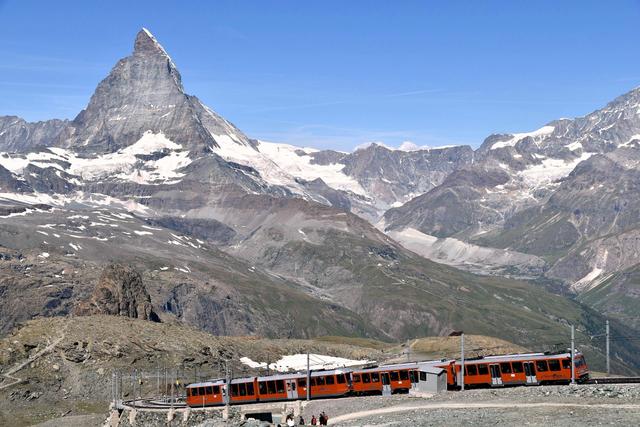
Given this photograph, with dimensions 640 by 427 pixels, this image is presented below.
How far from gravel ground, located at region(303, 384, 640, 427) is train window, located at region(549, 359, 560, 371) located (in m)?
5.59

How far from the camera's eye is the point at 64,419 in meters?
138

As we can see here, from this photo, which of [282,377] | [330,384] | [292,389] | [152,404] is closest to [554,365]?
[330,384]

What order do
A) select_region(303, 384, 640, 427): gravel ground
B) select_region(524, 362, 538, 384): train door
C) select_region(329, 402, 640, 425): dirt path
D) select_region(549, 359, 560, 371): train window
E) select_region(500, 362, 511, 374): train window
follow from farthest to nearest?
select_region(500, 362, 511, 374): train window < select_region(524, 362, 538, 384): train door < select_region(549, 359, 560, 371): train window < select_region(329, 402, 640, 425): dirt path < select_region(303, 384, 640, 427): gravel ground

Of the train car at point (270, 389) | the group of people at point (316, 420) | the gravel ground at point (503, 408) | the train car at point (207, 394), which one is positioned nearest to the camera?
the gravel ground at point (503, 408)

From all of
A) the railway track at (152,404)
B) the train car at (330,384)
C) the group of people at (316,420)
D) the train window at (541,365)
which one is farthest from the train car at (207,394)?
the train window at (541,365)

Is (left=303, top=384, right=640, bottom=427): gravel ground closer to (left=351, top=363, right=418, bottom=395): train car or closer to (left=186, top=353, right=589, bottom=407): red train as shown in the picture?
(left=351, top=363, right=418, bottom=395): train car

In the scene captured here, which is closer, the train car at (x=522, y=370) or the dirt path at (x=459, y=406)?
the dirt path at (x=459, y=406)

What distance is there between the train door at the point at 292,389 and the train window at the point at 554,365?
99.1 feet

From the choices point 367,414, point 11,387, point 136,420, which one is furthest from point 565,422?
point 11,387

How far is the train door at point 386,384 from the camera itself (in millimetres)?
114688

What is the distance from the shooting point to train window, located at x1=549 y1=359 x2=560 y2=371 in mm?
107794

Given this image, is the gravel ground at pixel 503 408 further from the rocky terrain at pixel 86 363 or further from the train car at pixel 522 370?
the rocky terrain at pixel 86 363

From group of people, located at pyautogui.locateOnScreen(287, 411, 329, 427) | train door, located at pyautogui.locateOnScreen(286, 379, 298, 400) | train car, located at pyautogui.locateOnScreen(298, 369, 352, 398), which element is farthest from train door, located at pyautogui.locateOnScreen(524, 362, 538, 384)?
train door, located at pyautogui.locateOnScreen(286, 379, 298, 400)

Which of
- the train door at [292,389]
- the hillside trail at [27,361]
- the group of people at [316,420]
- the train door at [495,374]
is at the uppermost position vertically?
the hillside trail at [27,361]
